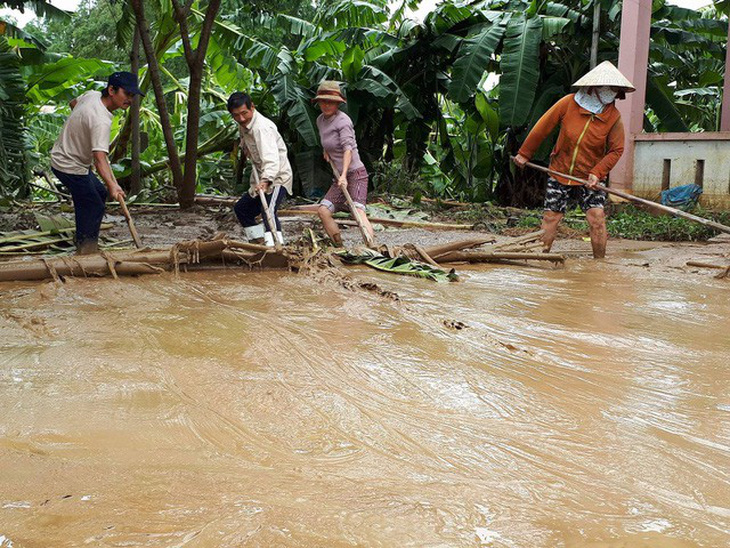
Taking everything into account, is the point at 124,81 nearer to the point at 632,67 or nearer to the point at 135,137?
the point at 135,137

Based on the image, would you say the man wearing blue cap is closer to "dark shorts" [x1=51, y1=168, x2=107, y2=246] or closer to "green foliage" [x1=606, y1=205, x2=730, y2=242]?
"dark shorts" [x1=51, y1=168, x2=107, y2=246]

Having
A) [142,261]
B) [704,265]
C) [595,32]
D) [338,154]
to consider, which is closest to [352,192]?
[338,154]

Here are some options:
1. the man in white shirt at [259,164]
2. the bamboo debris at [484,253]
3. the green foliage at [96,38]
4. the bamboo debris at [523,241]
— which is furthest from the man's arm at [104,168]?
the green foliage at [96,38]

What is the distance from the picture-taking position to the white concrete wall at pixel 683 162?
10336 mm

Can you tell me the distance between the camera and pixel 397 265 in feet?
20.6

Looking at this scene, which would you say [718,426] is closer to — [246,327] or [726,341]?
[726,341]

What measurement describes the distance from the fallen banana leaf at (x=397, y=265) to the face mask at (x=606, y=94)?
7.34ft

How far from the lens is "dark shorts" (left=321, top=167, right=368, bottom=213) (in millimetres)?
7277

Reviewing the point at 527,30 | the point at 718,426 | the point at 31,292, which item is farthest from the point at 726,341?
the point at 527,30

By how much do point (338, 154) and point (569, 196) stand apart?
2.14 m

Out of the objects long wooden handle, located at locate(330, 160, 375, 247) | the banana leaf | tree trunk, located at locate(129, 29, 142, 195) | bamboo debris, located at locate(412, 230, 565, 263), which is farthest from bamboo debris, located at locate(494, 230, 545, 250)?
tree trunk, located at locate(129, 29, 142, 195)

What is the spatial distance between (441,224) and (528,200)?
11.6 ft

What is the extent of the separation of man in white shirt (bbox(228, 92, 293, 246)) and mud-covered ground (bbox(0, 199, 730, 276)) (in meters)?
0.45

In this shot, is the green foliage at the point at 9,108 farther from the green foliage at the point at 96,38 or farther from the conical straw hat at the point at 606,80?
the green foliage at the point at 96,38
